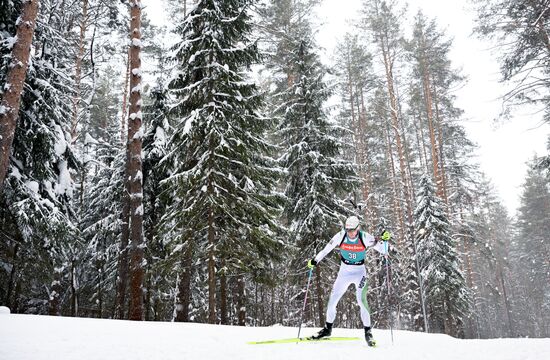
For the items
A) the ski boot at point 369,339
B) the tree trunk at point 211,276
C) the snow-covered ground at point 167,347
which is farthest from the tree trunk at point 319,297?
the snow-covered ground at point 167,347

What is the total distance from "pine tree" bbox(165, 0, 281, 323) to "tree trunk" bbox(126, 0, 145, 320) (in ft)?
4.31

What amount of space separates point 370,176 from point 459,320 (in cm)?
1069

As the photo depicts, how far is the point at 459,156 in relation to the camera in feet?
97.6

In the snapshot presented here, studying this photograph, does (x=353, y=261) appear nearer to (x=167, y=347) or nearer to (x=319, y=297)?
(x=167, y=347)

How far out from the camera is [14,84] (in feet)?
25.7

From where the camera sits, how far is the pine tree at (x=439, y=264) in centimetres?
2009

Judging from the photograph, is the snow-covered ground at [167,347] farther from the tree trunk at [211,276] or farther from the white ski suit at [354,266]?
the tree trunk at [211,276]

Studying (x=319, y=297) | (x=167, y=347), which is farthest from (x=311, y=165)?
A: (x=167, y=347)

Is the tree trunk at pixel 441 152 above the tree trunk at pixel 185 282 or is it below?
above

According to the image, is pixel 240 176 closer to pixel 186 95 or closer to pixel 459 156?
pixel 186 95

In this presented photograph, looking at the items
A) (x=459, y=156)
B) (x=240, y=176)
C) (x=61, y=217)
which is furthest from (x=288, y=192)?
(x=459, y=156)

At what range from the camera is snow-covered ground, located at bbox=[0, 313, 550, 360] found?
12.1ft

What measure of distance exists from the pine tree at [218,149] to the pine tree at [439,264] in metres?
12.5

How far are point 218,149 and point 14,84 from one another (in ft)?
17.0
